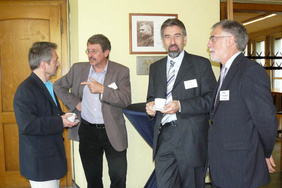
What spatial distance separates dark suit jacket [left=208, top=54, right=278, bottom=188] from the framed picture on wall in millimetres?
1819

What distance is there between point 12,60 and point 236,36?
118 inches

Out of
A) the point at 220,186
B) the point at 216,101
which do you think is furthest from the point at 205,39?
the point at 220,186

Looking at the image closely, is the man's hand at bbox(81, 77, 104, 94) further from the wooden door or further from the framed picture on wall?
the wooden door

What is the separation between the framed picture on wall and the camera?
3510 mm

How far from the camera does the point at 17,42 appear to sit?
3732 mm

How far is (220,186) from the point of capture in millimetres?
1886

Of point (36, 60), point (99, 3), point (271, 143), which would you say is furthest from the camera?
point (99, 3)

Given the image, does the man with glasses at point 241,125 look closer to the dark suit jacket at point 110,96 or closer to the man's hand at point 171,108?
the man's hand at point 171,108

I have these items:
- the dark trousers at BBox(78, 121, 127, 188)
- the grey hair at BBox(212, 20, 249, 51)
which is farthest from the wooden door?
the grey hair at BBox(212, 20, 249, 51)

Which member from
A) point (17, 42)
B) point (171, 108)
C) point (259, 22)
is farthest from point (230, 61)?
point (259, 22)

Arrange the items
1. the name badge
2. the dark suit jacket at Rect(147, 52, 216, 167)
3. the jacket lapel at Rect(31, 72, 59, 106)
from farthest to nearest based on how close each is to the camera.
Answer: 1. the dark suit jacket at Rect(147, 52, 216, 167)
2. the jacket lapel at Rect(31, 72, 59, 106)
3. the name badge

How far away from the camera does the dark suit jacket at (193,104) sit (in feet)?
7.14

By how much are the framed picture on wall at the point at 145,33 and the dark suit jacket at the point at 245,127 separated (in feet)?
5.97

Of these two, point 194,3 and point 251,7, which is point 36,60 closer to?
point 194,3
